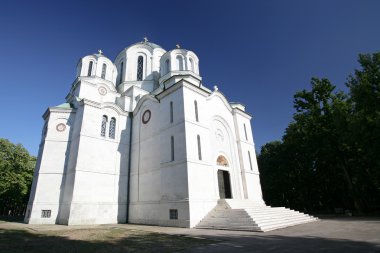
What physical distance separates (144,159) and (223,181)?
6784mm

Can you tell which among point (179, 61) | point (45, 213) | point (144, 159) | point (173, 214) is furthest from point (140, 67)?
point (173, 214)

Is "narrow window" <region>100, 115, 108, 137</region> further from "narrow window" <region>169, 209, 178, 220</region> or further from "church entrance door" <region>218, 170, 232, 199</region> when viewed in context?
"church entrance door" <region>218, 170, 232, 199</region>

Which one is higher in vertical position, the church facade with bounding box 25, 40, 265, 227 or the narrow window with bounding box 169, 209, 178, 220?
the church facade with bounding box 25, 40, 265, 227

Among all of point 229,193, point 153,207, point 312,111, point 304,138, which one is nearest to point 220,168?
point 229,193

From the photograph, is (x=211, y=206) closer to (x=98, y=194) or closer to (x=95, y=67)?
(x=98, y=194)

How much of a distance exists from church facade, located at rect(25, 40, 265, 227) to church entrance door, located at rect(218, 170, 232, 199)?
0.25ft

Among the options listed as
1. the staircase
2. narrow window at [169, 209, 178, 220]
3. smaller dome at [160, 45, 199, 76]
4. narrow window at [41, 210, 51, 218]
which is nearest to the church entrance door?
the staircase

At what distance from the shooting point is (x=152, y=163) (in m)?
17.2

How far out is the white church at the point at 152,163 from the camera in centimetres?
1395

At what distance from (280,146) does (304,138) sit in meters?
8.60

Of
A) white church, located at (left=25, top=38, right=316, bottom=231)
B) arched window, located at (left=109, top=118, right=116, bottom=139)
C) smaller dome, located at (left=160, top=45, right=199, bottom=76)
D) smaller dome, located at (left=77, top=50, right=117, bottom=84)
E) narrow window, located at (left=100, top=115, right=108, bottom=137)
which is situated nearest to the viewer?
white church, located at (left=25, top=38, right=316, bottom=231)

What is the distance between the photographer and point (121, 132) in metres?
20.3

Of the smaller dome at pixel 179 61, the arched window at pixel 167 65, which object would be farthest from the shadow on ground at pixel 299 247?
the arched window at pixel 167 65

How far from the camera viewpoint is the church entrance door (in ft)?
55.6
